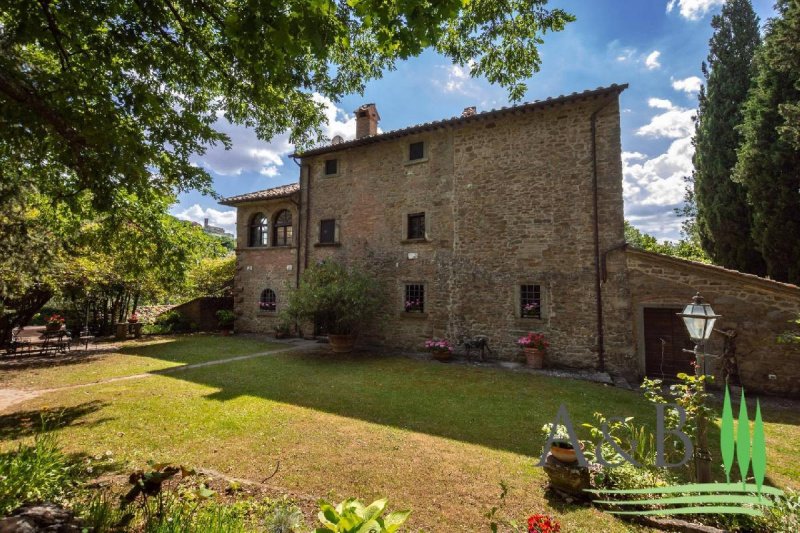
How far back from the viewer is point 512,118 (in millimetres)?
11867

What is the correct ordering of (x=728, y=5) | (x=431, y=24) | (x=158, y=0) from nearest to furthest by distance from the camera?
1. (x=431, y=24)
2. (x=158, y=0)
3. (x=728, y=5)

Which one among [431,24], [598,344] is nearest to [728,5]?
[598,344]

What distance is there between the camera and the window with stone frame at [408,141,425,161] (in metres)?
13.5

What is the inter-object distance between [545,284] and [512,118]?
5962 millimetres

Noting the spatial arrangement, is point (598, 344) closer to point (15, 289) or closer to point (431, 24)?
point (431, 24)

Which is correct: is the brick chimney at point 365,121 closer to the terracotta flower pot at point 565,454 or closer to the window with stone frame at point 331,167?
the window with stone frame at point 331,167

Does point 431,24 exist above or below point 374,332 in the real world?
above

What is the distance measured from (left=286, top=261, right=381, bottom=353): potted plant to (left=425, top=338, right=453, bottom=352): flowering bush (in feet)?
8.19

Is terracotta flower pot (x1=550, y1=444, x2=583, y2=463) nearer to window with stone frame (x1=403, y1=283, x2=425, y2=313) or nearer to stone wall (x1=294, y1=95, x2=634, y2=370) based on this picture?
stone wall (x1=294, y1=95, x2=634, y2=370)

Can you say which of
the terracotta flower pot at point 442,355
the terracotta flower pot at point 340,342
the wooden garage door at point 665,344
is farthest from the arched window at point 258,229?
the wooden garage door at point 665,344

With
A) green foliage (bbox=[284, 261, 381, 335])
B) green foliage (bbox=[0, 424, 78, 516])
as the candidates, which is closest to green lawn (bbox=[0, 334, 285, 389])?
green foliage (bbox=[284, 261, 381, 335])

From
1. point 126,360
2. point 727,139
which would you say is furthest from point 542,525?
point 727,139

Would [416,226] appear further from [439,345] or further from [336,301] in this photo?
[439,345]

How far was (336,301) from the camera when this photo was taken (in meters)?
12.0
